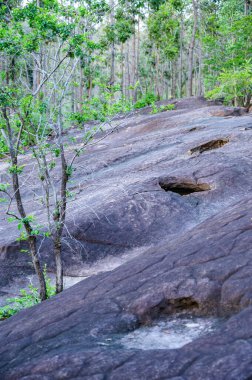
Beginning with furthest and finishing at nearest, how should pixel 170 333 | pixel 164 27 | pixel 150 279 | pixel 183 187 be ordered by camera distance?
pixel 164 27 → pixel 183 187 → pixel 150 279 → pixel 170 333

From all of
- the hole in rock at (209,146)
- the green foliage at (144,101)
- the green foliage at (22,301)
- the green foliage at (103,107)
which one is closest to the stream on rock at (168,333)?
the green foliage at (22,301)

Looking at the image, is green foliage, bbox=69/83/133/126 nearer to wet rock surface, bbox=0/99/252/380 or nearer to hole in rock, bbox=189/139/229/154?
wet rock surface, bbox=0/99/252/380

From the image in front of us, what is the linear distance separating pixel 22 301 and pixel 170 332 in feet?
15.4

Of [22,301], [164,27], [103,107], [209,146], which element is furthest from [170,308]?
[164,27]

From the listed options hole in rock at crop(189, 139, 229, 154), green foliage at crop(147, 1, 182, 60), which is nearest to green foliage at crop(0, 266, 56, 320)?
hole in rock at crop(189, 139, 229, 154)

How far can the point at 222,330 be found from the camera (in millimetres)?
3264

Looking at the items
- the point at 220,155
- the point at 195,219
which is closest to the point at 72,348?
the point at 195,219

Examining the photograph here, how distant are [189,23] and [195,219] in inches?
1438

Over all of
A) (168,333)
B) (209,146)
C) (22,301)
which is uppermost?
(209,146)

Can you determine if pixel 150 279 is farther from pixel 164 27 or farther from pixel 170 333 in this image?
pixel 164 27

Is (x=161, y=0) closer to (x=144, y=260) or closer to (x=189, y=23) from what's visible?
(x=189, y=23)

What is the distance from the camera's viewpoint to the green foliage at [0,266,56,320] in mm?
7938

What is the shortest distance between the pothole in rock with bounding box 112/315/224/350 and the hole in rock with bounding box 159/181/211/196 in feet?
19.0

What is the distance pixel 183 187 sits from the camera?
32.3 ft
